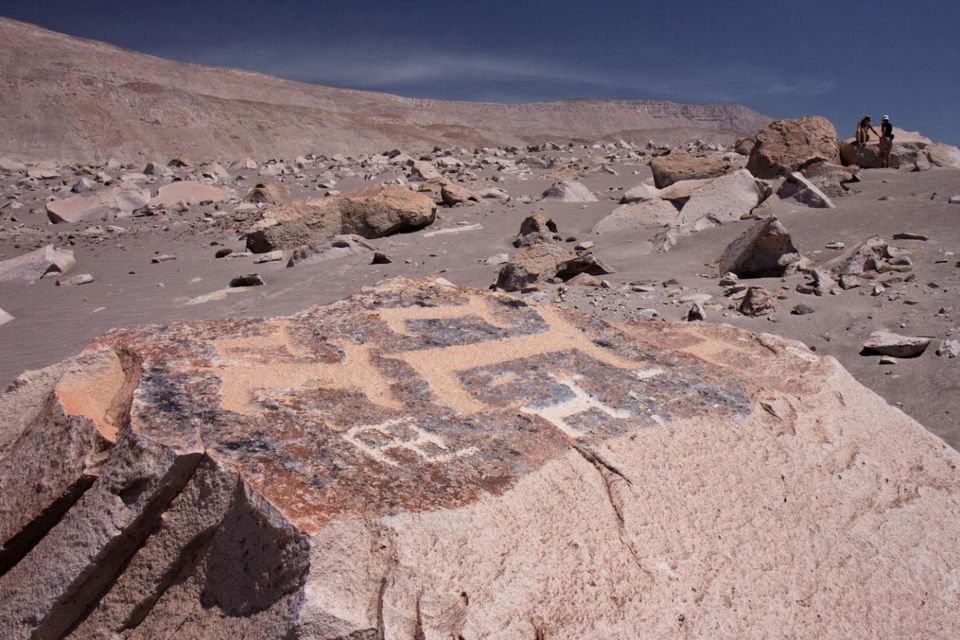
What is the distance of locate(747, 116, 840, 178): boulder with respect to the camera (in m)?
9.72

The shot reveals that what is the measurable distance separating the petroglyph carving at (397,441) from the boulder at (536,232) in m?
5.13

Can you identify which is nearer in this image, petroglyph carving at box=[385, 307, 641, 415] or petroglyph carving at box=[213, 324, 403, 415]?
petroglyph carving at box=[213, 324, 403, 415]

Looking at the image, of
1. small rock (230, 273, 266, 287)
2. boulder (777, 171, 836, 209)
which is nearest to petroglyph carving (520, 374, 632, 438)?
small rock (230, 273, 266, 287)

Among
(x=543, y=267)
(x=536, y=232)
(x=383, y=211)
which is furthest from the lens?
(x=383, y=211)

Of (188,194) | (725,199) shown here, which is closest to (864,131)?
(725,199)

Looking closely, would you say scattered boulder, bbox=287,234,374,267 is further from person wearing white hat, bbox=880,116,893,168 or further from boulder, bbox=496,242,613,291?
person wearing white hat, bbox=880,116,893,168

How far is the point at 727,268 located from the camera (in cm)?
549

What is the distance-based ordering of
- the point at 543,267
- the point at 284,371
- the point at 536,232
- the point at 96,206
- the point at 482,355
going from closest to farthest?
the point at 284,371 → the point at 482,355 → the point at 543,267 → the point at 536,232 → the point at 96,206

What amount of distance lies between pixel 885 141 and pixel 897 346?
719cm

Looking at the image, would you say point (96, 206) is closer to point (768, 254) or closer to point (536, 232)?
point (536, 232)

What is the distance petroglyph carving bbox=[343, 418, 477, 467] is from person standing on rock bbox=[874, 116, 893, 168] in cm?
996

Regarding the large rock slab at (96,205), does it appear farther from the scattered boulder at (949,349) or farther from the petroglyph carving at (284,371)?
the scattered boulder at (949,349)

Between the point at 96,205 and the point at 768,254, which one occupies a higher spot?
the point at 768,254

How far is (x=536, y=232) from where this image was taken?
7051mm
